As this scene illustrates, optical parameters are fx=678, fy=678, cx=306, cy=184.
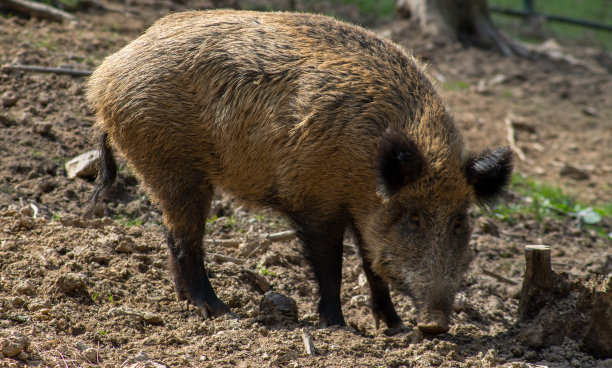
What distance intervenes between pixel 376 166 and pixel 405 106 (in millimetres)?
553

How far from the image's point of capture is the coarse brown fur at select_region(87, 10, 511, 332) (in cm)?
424

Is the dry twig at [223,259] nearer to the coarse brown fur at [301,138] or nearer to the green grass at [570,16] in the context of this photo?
the coarse brown fur at [301,138]

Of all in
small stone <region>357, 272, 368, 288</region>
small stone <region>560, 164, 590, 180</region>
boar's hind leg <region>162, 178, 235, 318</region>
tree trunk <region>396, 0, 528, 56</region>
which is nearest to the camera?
boar's hind leg <region>162, 178, 235, 318</region>

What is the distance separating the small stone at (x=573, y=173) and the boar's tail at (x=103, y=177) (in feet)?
19.8

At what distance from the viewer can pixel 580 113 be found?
36.3 ft

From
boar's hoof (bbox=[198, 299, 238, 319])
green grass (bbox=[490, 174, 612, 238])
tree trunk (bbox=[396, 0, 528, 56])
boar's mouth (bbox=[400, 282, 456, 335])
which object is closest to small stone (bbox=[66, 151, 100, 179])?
boar's hoof (bbox=[198, 299, 238, 319])

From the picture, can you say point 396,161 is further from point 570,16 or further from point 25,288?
point 570,16

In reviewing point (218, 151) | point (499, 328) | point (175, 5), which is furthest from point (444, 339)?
point (175, 5)

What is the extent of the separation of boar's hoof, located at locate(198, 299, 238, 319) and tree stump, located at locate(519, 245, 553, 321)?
1921mm

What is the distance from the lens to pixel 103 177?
5039 millimetres

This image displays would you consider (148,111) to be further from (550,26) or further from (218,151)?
(550,26)

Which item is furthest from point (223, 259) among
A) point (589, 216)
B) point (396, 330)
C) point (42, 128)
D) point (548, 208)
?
point (589, 216)

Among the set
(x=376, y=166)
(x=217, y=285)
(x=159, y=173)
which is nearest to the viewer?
(x=376, y=166)

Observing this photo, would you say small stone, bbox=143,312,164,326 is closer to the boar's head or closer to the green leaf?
the boar's head
